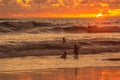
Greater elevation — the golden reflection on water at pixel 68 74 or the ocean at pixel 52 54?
the golden reflection on water at pixel 68 74

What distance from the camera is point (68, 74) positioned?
19.3m

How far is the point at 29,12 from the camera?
3912 inches

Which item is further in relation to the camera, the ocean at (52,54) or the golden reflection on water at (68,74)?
the ocean at (52,54)

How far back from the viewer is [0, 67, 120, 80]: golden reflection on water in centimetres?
1802

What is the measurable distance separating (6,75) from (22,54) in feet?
37.0

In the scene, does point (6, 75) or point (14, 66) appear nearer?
point (6, 75)

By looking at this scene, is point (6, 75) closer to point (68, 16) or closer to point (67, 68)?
point (67, 68)

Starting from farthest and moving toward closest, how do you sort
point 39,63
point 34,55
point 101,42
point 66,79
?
point 101,42 < point 34,55 < point 39,63 < point 66,79

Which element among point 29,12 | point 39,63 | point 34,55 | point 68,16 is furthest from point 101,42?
point 68,16

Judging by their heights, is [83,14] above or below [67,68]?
below

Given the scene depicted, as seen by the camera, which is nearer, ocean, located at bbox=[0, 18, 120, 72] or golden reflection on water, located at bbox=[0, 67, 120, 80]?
golden reflection on water, located at bbox=[0, 67, 120, 80]

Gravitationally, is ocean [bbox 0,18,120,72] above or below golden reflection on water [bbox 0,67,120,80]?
below

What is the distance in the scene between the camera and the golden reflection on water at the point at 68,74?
59.1ft

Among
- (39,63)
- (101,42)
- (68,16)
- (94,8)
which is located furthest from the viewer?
(68,16)
